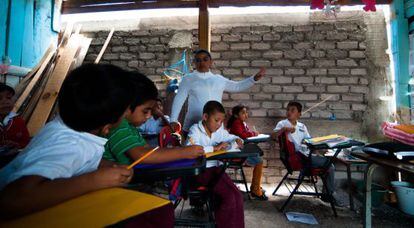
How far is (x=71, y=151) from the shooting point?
777mm

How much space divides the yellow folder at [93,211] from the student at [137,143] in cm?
40

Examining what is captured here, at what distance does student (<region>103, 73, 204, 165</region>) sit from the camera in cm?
115

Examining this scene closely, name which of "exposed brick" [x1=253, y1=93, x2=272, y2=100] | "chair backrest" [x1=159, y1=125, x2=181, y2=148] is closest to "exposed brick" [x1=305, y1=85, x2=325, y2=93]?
"exposed brick" [x1=253, y1=93, x2=272, y2=100]

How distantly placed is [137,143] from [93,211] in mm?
524

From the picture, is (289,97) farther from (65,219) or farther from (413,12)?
(65,219)

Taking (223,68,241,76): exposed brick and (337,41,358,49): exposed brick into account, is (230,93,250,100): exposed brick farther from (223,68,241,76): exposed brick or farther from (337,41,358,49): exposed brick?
(337,41,358,49): exposed brick

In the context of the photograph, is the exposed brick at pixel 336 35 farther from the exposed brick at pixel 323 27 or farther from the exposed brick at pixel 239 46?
the exposed brick at pixel 239 46

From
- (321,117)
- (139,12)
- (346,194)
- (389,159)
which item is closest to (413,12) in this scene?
(321,117)

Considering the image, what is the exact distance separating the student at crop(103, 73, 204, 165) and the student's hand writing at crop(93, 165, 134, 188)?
343 mm

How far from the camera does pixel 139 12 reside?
4387 mm

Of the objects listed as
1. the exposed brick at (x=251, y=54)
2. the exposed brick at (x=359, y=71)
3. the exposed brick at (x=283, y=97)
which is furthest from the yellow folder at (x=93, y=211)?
the exposed brick at (x=359, y=71)

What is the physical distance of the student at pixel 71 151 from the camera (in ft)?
2.12

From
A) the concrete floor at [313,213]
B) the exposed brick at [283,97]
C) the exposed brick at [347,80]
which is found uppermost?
the exposed brick at [347,80]

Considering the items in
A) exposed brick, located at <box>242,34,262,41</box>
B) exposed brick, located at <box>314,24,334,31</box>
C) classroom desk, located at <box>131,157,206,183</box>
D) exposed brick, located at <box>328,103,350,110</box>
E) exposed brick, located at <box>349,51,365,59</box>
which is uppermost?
exposed brick, located at <box>314,24,334,31</box>
